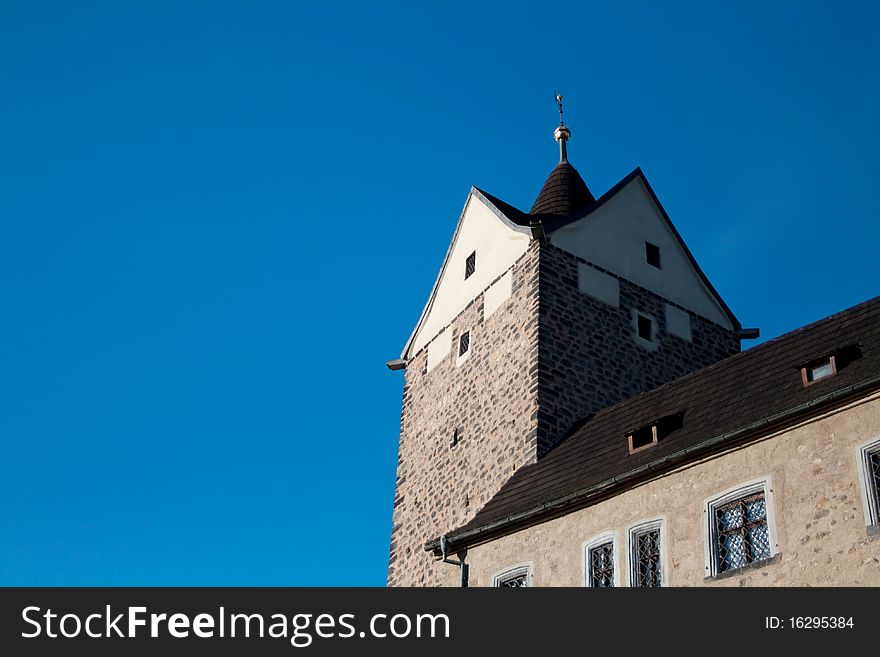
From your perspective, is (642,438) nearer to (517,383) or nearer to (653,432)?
(653,432)

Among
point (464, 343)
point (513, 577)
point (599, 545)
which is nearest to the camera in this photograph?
point (599, 545)

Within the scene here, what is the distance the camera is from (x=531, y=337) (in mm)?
24719

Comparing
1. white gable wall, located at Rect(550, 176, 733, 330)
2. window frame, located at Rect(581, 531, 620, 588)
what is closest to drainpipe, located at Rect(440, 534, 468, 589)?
window frame, located at Rect(581, 531, 620, 588)

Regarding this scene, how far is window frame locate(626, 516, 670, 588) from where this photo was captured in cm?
1642

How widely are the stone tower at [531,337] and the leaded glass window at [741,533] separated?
6.96 meters

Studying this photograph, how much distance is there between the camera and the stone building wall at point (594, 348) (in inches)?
949

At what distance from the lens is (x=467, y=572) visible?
19.1 metres

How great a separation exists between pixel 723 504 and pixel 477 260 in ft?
42.3

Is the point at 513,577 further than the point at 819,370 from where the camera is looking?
Yes

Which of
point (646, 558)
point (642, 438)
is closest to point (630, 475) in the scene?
point (646, 558)

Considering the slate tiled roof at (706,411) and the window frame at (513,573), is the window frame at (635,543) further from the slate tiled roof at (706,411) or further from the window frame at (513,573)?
the window frame at (513,573)

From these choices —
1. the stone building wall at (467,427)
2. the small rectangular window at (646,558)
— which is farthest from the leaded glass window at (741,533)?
the stone building wall at (467,427)
